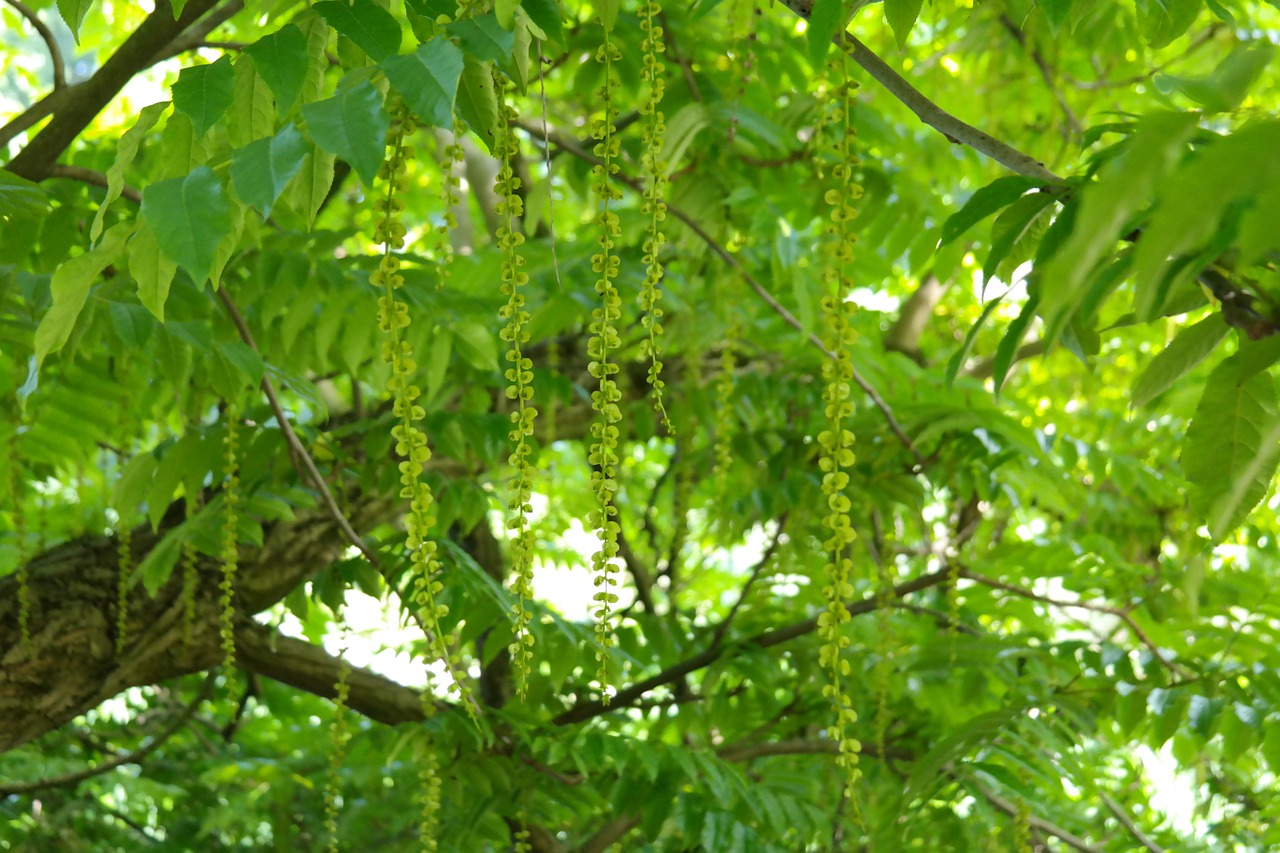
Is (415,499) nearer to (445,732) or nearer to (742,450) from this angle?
(445,732)

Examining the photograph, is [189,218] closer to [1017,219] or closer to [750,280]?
[1017,219]

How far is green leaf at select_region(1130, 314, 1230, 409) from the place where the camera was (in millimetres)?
1101

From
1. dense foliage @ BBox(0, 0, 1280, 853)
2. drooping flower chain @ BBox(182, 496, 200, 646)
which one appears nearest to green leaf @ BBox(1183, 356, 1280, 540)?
dense foliage @ BBox(0, 0, 1280, 853)

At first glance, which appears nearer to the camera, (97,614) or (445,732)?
(445,732)

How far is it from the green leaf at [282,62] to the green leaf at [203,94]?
4 centimetres

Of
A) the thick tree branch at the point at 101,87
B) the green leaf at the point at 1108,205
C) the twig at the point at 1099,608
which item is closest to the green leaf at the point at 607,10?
the green leaf at the point at 1108,205

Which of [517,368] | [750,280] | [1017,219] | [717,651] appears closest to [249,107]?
[517,368]

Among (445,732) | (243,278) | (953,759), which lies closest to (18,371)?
(243,278)

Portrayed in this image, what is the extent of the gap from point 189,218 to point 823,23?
71cm

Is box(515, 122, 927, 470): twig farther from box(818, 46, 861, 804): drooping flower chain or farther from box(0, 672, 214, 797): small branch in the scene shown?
box(0, 672, 214, 797): small branch

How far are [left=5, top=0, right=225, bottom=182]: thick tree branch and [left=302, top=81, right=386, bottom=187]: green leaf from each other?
0.80m

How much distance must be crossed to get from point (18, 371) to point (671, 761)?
155cm

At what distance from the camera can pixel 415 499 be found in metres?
1.35

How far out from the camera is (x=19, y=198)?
70.1 inches
